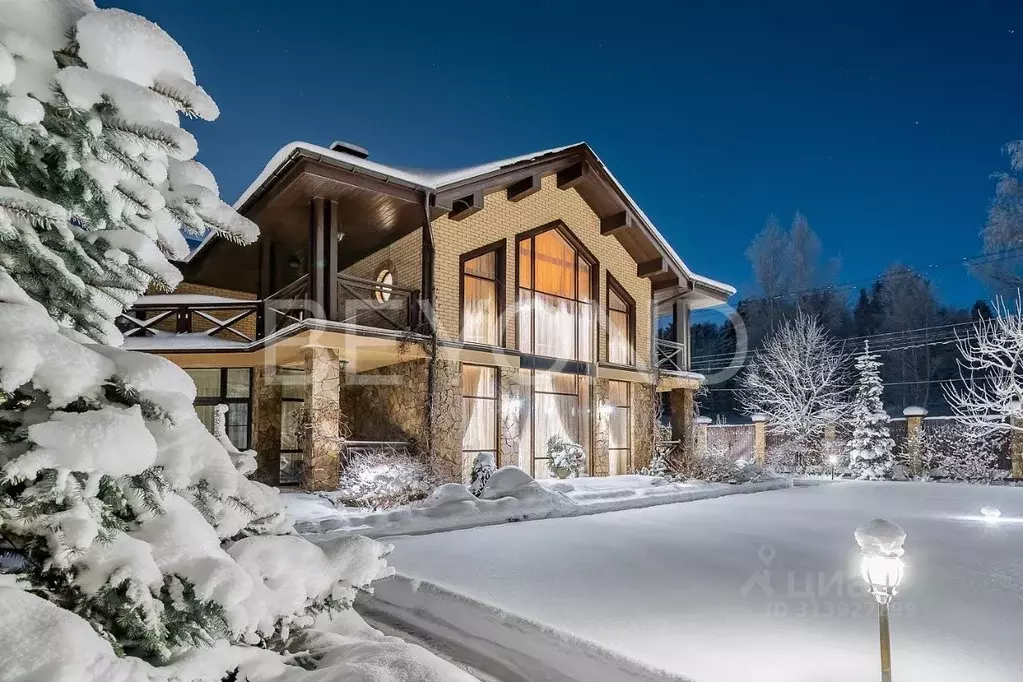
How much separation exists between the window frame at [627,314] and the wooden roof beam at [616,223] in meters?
1.11

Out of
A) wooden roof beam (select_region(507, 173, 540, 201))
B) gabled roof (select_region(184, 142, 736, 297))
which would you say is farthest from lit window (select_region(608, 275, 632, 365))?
wooden roof beam (select_region(507, 173, 540, 201))

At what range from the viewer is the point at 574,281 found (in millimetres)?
14516

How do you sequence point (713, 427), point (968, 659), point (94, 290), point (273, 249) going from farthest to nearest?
1. point (713, 427)
2. point (273, 249)
3. point (968, 659)
4. point (94, 290)

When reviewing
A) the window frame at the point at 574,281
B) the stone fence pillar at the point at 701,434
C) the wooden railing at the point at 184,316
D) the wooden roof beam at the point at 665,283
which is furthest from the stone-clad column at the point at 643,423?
the wooden railing at the point at 184,316

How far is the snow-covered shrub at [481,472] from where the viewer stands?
32.8 ft

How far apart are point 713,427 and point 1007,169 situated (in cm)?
1274

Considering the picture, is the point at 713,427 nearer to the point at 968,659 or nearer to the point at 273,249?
the point at 273,249

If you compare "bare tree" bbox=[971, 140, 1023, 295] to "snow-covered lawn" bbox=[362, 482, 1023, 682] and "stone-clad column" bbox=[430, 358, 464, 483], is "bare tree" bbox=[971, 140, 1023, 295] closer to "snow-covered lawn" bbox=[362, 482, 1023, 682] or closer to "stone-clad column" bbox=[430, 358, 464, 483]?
"snow-covered lawn" bbox=[362, 482, 1023, 682]

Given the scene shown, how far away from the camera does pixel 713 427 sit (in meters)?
22.3

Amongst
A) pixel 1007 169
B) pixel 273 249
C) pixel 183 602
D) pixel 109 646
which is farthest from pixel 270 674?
pixel 1007 169

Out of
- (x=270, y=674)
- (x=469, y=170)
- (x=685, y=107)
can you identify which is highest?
(x=685, y=107)

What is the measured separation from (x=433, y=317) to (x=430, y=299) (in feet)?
1.27

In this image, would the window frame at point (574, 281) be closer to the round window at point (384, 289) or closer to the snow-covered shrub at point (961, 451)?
the round window at point (384, 289)

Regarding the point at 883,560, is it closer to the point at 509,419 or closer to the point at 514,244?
the point at 509,419
